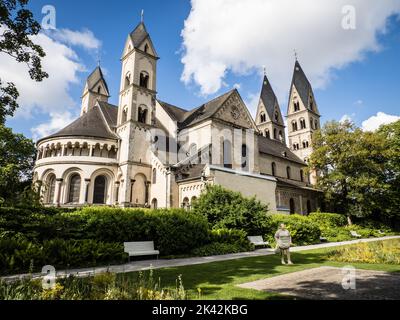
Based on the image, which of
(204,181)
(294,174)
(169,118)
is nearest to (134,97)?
(169,118)

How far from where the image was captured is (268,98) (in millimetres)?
64812

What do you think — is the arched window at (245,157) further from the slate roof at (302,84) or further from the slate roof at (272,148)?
the slate roof at (302,84)

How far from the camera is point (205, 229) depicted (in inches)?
593

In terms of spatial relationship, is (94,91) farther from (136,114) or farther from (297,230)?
(297,230)

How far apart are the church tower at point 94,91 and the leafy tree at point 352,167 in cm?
3643

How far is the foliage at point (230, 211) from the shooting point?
17.5 m

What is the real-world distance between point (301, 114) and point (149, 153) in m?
40.8

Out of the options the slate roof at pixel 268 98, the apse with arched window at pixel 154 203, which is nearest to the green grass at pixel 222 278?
the apse with arched window at pixel 154 203

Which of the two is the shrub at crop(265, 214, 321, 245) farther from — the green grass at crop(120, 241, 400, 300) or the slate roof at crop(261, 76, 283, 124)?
the slate roof at crop(261, 76, 283, 124)

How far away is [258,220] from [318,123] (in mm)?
50124

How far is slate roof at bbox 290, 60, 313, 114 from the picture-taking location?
6025cm

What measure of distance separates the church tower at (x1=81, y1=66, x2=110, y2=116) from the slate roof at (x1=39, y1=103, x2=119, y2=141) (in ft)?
36.0

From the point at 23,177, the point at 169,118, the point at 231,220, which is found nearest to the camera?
the point at 231,220
